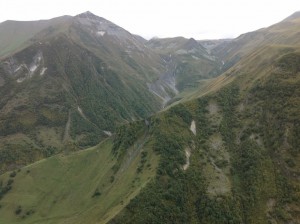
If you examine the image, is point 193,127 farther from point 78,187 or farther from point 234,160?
point 78,187

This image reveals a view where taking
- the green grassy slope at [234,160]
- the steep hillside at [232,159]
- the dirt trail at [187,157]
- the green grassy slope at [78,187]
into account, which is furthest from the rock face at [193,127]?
the green grassy slope at [78,187]

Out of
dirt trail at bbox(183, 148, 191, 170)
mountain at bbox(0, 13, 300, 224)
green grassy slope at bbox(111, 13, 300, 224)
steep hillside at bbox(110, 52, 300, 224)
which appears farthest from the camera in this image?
dirt trail at bbox(183, 148, 191, 170)

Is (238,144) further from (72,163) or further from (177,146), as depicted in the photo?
(72,163)

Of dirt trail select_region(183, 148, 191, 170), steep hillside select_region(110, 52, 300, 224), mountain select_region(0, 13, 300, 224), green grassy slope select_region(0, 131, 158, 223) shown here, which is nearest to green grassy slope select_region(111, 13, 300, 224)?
steep hillside select_region(110, 52, 300, 224)

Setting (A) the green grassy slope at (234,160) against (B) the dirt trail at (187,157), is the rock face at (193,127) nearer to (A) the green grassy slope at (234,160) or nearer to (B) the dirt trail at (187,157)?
(A) the green grassy slope at (234,160)

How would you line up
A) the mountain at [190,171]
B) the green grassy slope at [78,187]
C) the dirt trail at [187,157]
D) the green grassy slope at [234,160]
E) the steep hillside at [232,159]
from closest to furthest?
1. the green grassy slope at [234,160]
2. the steep hillside at [232,159]
3. the mountain at [190,171]
4. the green grassy slope at [78,187]
5. the dirt trail at [187,157]

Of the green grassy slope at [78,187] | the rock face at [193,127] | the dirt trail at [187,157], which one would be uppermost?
the rock face at [193,127]

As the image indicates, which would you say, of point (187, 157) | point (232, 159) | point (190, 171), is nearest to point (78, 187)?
point (187, 157)

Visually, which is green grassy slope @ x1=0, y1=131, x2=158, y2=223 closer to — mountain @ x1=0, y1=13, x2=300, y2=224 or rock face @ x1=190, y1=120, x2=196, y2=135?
mountain @ x1=0, y1=13, x2=300, y2=224

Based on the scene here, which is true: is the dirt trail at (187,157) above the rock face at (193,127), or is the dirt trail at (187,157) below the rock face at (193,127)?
below
